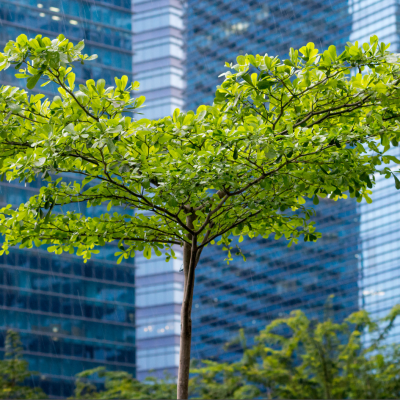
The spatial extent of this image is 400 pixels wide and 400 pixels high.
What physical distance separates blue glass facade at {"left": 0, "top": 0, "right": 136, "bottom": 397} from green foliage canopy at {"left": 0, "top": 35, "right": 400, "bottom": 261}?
46.2m

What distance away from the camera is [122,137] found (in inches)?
202

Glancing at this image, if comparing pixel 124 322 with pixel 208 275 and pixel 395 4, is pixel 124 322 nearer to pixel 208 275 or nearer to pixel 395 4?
pixel 208 275

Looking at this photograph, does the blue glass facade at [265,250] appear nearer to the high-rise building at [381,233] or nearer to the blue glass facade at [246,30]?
the blue glass facade at [246,30]

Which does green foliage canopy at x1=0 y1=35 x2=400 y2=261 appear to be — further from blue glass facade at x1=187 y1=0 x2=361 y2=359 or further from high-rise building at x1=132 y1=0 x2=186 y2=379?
blue glass facade at x1=187 y1=0 x2=361 y2=359

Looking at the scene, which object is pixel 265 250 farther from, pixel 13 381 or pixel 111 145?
pixel 111 145

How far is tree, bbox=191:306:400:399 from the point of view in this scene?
67.1ft

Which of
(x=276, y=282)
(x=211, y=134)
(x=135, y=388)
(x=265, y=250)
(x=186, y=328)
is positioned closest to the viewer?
(x=211, y=134)

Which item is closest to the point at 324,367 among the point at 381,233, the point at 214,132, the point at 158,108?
the point at 214,132

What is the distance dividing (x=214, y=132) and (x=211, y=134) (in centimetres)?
17

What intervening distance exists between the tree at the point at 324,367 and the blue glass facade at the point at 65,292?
1246 inches

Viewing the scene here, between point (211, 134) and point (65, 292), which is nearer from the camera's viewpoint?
point (211, 134)

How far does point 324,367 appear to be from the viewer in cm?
2059

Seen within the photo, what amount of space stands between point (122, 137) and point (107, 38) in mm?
58830

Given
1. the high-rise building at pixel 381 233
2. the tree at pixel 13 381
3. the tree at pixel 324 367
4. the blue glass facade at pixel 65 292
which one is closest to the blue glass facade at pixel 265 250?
the high-rise building at pixel 381 233
